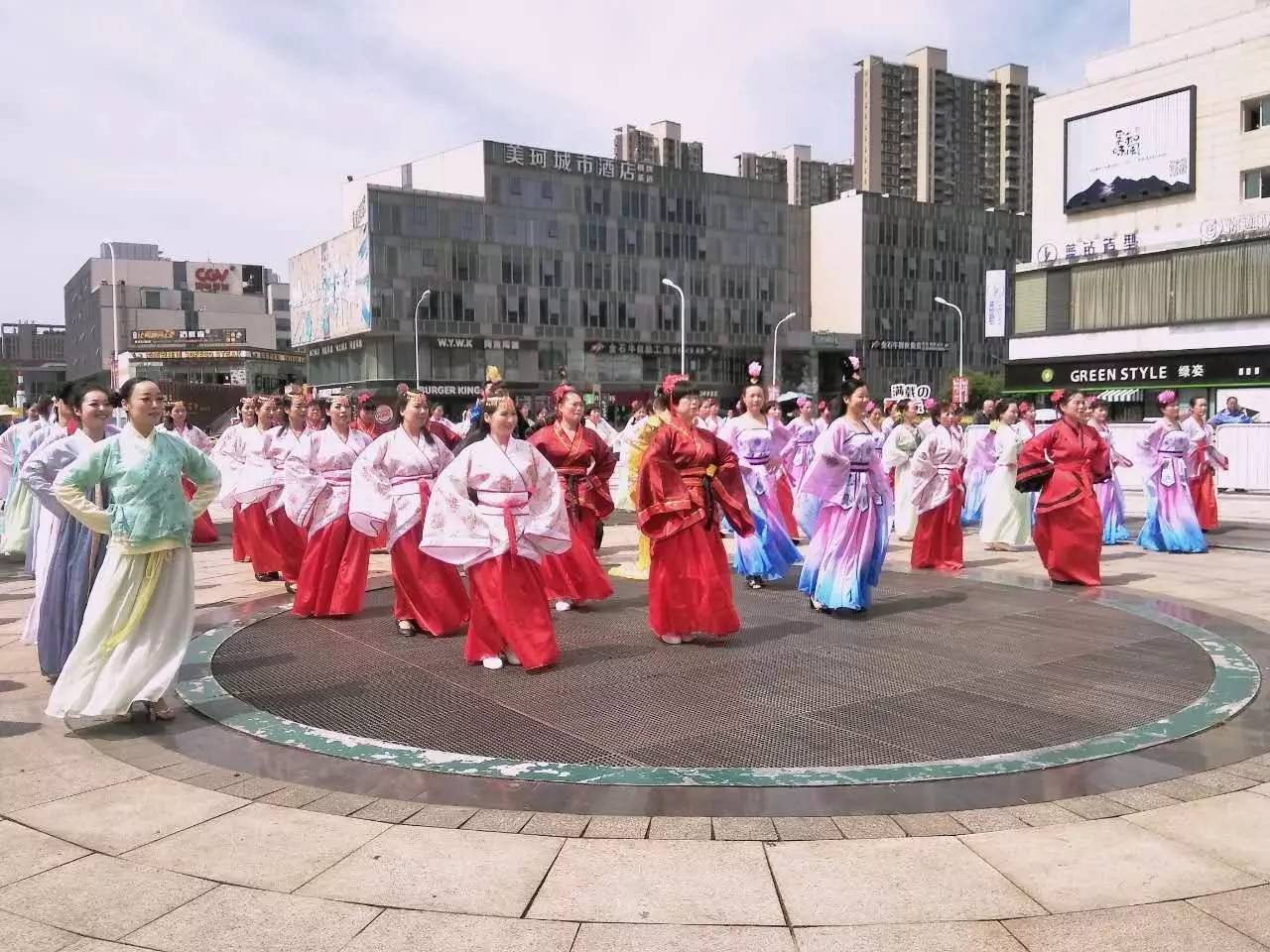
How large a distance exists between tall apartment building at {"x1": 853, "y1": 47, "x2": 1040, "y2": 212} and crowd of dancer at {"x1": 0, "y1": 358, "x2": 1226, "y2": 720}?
326 feet

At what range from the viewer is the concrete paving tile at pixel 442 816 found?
153 inches

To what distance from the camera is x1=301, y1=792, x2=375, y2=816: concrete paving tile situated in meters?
4.04

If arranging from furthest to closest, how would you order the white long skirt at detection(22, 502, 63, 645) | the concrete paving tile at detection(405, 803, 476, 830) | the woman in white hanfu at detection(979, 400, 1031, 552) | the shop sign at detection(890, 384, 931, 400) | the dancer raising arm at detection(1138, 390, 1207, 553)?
the shop sign at detection(890, 384, 931, 400) → the woman in white hanfu at detection(979, 400, 1031, 552) → the dancer raising arm at detection(1138, 390, 1207, 553) → the white long skirt at detection(22, 502, 63, 645) → the concrete paving tile at detection(405, 803, 476, 830)

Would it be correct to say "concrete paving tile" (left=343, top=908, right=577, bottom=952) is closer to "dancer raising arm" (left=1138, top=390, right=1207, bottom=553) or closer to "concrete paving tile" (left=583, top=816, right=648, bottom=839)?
"concrete paving tile" (left=583, top=816, right=648, bottom=839)

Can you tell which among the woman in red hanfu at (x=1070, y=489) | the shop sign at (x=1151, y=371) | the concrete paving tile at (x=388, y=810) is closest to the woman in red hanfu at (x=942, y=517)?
the woman in red hanfu at (x=1070, y=489)

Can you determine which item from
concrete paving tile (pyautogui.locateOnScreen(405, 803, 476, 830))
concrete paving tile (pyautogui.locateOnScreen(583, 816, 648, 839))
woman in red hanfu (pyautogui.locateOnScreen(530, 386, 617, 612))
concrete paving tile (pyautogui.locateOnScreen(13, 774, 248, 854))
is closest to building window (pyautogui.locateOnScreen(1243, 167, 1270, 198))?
woman in red hanfu (pyautogui.locateOnScreen(530, 386, 617, 612))

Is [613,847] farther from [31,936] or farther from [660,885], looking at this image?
[31,936]

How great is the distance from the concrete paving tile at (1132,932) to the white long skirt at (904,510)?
410 inches

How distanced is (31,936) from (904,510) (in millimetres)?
12026

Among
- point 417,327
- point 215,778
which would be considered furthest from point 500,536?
point 417,327

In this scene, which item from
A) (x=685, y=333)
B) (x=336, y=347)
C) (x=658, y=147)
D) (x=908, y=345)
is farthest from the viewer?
(x=658, y=147)

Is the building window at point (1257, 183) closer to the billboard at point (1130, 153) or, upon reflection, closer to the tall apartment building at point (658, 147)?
the billboard at point (1130, 153)

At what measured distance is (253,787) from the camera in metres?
4.30

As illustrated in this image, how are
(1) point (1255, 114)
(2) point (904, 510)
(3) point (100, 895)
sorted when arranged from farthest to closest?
(1) point (1255, 114), (2) point (904, 510), (3) point (100, 895)
